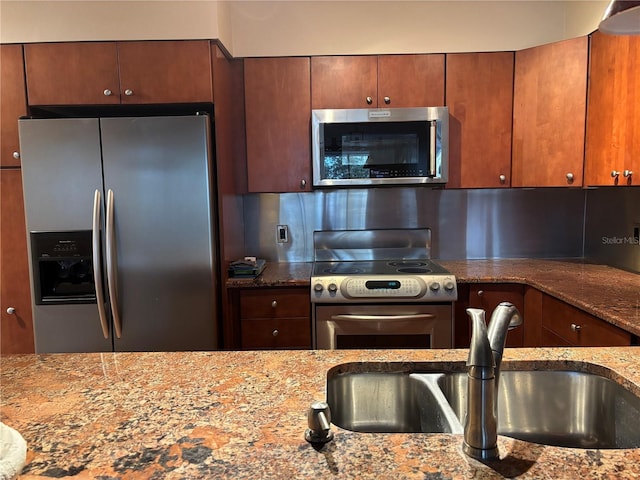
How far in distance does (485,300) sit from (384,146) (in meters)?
1.04

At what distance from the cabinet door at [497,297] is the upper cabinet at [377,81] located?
1.13 m

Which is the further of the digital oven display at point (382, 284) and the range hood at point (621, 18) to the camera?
the digital oven display at point (382, 284)

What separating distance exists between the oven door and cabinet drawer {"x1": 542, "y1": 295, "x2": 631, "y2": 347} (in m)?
0.49

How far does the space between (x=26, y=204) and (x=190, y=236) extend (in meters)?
0.85

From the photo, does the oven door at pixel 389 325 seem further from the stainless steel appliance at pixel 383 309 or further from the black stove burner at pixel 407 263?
the black stove burner at pixel 407 263

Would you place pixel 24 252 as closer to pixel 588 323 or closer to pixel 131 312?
pixel 131 312

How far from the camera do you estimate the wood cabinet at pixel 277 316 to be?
248cm

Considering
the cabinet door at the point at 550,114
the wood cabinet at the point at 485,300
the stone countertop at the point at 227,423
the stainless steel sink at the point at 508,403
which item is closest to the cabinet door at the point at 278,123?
the wood cabinet at the point at 485,300

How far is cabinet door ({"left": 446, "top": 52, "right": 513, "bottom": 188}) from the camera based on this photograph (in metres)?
2.65

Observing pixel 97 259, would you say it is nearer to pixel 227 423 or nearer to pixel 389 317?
pixel 389 317

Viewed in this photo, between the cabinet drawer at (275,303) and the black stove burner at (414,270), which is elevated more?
the black stove burner at (414,270)

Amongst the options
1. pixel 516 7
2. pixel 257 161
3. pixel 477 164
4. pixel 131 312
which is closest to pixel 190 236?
pixel 131 312

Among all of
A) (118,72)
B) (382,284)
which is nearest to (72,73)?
(118,72)

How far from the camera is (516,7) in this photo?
2.69m
